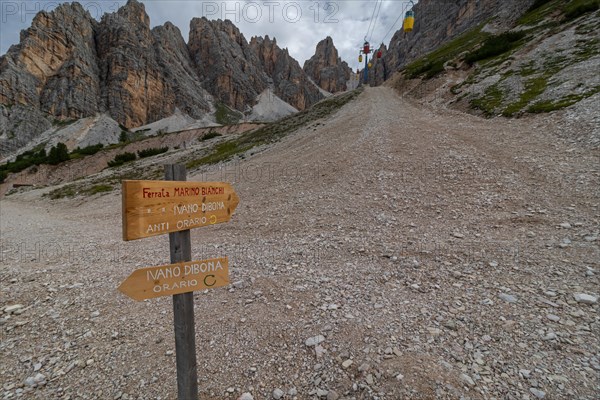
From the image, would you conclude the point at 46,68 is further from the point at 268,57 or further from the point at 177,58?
the point at 268,57

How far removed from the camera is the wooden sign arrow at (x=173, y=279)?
252cm

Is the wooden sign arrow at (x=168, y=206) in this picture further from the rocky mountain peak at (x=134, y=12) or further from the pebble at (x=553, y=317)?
the rocky mountain peak at (x=134, y=12)

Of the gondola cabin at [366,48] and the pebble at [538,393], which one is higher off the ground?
the gondola cabin at [366,48]

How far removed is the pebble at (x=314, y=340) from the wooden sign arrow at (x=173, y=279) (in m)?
1.86

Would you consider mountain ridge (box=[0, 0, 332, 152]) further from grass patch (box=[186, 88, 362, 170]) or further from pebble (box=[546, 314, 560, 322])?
pebble (box=[546, 314, 560, 322])

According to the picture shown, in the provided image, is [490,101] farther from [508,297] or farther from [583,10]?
[583,10]

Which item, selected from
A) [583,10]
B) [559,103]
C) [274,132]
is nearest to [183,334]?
[559,103]

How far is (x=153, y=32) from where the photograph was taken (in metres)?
145

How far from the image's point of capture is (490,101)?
18.9 meters

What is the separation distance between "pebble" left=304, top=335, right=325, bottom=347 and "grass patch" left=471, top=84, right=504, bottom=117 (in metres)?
19.9

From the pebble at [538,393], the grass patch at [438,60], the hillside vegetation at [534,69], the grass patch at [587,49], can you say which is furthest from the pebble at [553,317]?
the grass patch at [438,60]

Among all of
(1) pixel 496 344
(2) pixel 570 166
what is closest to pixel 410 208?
(1) pixel 496 344

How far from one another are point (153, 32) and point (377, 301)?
192069 mm

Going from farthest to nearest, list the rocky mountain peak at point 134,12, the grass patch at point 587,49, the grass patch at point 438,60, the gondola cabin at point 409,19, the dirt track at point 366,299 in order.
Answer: the rocky mountain peak at point 134,12 → the gondola cabin at point 409,19 → the grass patch at point 438,60 → the grass patch at point 587,49 → the dirt track at point 366,299
